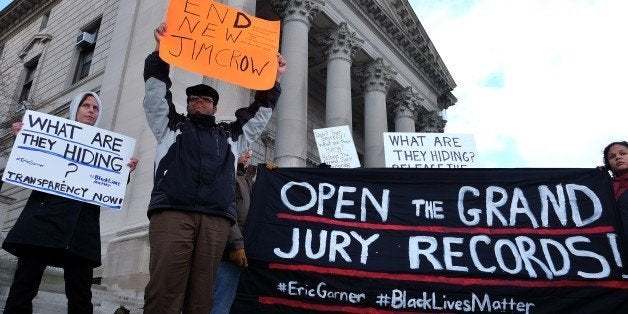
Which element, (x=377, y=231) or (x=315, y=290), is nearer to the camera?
(x=315, y=290)

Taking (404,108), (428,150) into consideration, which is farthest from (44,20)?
(428,150)

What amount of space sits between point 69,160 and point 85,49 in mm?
15575

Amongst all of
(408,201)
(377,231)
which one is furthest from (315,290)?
(408,201)

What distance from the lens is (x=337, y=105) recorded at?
56.9 ft

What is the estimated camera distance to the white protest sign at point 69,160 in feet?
15.1

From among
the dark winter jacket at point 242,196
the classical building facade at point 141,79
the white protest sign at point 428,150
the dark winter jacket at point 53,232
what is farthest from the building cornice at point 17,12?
the dark winter jacket at point 53,232

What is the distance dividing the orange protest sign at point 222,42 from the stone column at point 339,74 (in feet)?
37.3

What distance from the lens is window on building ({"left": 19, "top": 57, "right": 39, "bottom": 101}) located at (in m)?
21.7

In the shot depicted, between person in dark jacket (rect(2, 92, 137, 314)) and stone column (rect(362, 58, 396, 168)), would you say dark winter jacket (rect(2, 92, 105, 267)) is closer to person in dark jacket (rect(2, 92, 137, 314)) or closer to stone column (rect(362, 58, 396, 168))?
person in dark jacket (rect(2, 92, 137, 314))

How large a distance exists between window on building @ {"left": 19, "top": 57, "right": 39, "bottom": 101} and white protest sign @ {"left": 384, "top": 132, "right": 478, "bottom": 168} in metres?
17.8

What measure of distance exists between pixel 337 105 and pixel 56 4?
46.6 feet

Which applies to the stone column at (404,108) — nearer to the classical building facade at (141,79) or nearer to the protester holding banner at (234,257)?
the classical building facade at (141,79)

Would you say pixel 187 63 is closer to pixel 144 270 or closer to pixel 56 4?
pixel 144 270

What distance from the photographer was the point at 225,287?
15.8 feet
